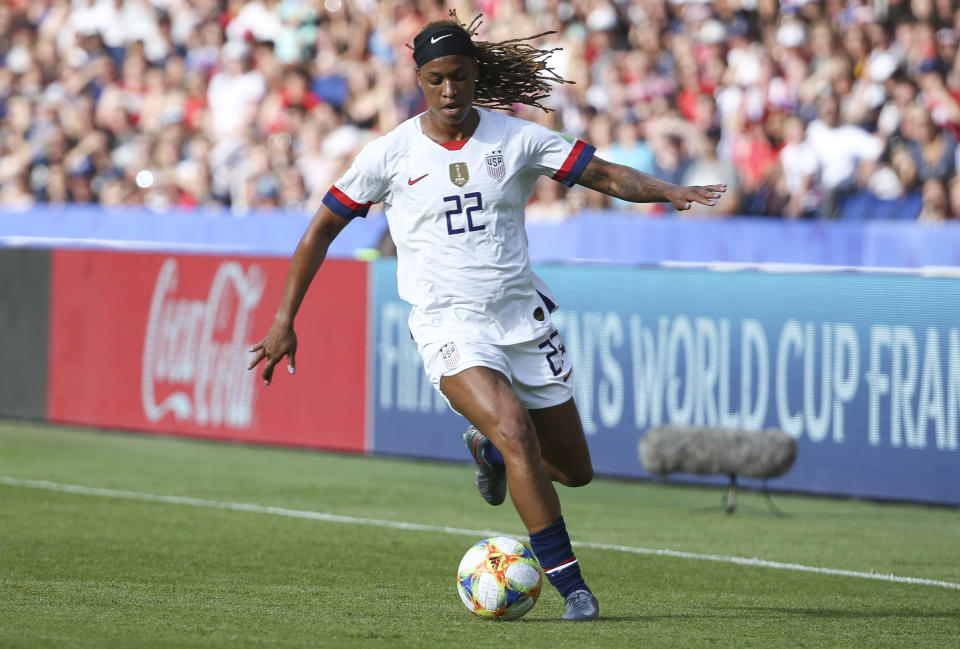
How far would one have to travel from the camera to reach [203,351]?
1444 centimetres

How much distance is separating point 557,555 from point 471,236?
130cm

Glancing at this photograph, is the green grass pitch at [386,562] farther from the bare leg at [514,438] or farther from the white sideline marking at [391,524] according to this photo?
the bare leg at [514,438]

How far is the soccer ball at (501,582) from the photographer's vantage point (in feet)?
21.6

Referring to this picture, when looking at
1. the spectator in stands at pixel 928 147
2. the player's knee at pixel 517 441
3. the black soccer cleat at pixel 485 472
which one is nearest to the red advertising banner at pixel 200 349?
the spectator in stands at pixel 928 147

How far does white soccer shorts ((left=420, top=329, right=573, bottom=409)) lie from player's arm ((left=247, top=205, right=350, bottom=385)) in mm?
548

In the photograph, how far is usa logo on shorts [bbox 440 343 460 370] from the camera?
660cm

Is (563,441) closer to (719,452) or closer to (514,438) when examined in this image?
(514,438)

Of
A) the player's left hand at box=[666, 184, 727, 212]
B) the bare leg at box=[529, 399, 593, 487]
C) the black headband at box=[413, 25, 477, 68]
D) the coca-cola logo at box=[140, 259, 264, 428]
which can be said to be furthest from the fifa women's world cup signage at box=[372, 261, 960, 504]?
the black headband at box=[413, 25, 477, 68]

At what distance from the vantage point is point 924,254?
1298 cm

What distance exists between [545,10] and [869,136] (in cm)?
511

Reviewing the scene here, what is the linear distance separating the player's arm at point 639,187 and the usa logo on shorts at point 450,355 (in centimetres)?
87

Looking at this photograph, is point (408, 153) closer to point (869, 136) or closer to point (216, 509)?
point (216, 509)

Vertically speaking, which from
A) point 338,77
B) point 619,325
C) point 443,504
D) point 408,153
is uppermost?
point 338,77

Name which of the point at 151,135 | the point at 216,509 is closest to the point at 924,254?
the point at 216,509
